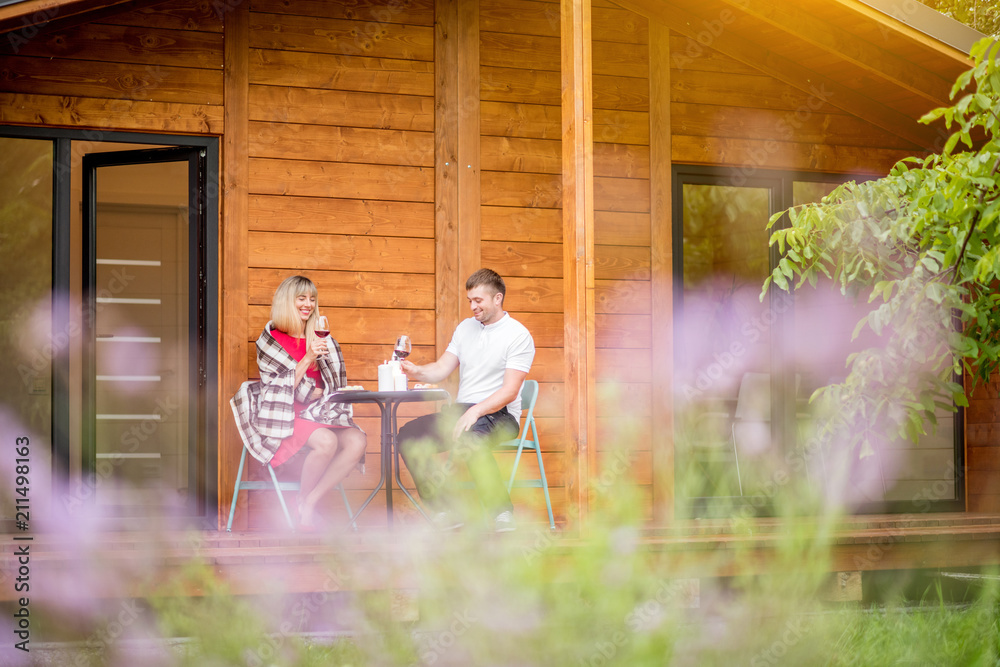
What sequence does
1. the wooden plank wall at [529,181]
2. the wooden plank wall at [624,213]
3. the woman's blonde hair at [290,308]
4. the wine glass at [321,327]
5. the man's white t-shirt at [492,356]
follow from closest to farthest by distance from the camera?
the wine glass at [321,327], the man's white t-shirt at [492,356], the woman's blonde hair at [290,308], the wooden plank wall at [529,181], the wooden plank wall at [624,213]

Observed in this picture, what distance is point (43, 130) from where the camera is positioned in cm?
467

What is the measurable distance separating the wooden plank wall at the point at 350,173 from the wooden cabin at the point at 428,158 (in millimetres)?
12

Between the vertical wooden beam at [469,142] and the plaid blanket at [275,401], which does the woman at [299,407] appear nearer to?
the plaid blanket at [275,401]

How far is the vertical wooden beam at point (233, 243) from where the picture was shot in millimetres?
4785

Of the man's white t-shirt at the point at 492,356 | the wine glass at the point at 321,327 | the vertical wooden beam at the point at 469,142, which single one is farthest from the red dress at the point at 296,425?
the vertical wooden beam at the point at 469,142

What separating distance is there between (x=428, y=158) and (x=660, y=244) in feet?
4.56

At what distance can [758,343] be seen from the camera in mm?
6578

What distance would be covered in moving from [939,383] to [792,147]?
300 centimetres

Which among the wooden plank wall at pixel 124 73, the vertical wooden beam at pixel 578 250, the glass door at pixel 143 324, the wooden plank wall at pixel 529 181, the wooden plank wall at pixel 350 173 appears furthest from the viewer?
the glass door at pixel 143 324

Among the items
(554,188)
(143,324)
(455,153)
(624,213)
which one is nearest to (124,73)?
(455,153)

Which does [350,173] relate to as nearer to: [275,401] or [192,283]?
[192,283]

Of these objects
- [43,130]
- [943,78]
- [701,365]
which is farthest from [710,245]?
[43,130]

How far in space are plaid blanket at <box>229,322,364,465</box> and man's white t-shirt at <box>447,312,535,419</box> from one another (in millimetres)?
587

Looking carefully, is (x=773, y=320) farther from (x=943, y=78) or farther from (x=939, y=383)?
(x=939, y=383)
